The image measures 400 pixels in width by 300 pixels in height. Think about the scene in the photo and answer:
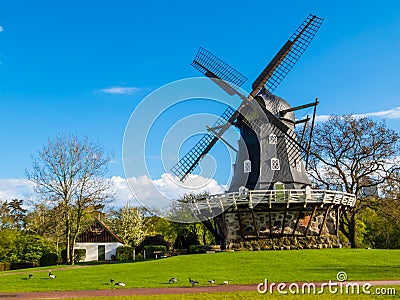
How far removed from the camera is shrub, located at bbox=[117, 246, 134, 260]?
125 feet

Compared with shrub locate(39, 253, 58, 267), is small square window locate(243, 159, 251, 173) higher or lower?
higher

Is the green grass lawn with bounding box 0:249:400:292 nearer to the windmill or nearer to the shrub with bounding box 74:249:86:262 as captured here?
the windmill

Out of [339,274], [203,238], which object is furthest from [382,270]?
[203,238]

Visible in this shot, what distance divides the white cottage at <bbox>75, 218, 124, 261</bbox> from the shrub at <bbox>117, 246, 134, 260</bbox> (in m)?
1.29

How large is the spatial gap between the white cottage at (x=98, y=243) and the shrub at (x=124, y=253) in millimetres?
1295

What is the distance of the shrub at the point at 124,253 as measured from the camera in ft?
125

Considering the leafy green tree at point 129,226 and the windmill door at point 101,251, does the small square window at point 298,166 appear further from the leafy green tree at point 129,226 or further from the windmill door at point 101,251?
the leafy green tree at point 129,226

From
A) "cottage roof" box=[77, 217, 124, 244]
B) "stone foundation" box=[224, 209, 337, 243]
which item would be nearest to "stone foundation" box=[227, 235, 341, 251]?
"stone foundation" box=[224, 209, 337, 243]

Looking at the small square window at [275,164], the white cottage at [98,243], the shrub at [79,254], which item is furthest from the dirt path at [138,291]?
the white cottage at [98,243]

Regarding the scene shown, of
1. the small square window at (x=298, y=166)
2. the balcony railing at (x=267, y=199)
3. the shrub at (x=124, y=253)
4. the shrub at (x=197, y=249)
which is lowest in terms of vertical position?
the shrub at (x=124, y=253)

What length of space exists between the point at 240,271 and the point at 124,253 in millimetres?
23661

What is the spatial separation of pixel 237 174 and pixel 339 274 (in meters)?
12.5

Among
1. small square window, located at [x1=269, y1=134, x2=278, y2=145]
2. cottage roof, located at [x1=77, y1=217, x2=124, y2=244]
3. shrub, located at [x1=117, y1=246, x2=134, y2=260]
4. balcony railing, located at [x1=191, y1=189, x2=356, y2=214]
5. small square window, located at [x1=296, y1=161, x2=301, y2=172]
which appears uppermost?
small square window, located at [x1=269, y1=134, x2=278, y2=145]

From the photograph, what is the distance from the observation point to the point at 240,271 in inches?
→ 651
